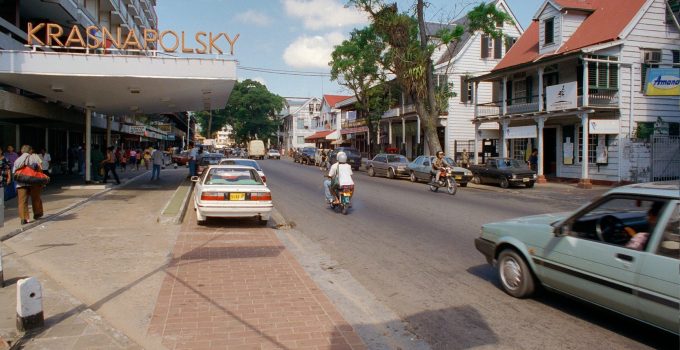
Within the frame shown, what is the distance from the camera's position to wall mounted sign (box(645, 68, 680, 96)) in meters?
21.2

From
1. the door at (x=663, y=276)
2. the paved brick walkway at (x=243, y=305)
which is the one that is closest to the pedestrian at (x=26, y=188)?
the paved brick walkway at (x=243, y=305)

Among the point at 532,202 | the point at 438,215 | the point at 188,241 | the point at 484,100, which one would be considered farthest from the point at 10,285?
the point at 484,100

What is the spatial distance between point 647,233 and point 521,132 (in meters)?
22.7

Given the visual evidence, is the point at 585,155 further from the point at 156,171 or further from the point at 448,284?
the point at 156,171

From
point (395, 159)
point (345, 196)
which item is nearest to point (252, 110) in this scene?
point (395, 159)

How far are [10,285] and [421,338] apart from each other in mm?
5181

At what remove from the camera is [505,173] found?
74.7 ft

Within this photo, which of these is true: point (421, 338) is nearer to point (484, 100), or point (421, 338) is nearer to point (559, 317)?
point (559, 317)

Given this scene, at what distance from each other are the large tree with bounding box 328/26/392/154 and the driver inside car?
3164cm

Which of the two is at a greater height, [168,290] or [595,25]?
[595,25]

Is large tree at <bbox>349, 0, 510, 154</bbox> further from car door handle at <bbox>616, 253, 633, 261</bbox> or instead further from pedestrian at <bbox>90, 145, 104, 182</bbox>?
car door handle at <bbox>616, 253, 633, 261</bbox>

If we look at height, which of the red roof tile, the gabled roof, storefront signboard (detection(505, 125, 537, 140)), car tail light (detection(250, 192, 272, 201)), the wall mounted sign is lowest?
car tail light (detection(250, 192, 272, 201))

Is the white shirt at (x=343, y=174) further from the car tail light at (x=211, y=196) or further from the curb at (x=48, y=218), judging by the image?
the curb at (x=48, y=218)

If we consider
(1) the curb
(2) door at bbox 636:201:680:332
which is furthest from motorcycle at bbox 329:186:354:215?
(2) door at bbox 636:201:680:332
